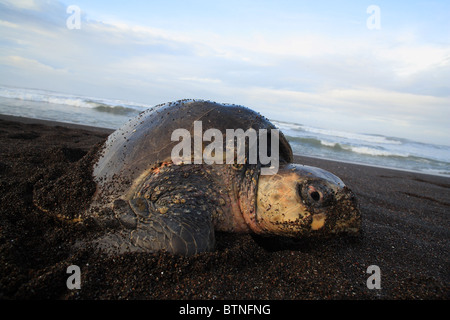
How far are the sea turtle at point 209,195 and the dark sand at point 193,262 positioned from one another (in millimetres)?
199

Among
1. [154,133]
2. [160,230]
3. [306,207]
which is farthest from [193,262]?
[154,133]

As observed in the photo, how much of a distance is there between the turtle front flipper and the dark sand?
3.5 inches

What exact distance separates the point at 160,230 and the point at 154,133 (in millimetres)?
1106

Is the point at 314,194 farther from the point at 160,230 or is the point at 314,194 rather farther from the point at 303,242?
the point at 160,230

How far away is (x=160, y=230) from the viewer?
215 centimetres

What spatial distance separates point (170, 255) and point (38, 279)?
2.75ft

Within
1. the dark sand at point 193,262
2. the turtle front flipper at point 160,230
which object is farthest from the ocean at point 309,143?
the turtle front flipper at point 160,230

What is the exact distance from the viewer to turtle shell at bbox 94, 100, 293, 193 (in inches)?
105

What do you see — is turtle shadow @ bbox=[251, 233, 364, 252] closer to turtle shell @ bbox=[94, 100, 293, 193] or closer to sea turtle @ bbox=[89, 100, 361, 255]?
sea turtle @ bbox=[89, 100, 361, 255]

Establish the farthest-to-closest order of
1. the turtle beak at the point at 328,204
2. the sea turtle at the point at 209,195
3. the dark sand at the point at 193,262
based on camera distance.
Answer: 1. the turtle beak at the point at 328,204
2. the sea turtle at the point at 209,195
3. the dark sand at the point at 193,262

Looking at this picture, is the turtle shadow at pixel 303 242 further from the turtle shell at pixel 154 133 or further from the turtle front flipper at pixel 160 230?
the turtle shell at pixel 154 133

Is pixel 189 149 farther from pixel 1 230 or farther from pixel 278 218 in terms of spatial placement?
pixel 1 230

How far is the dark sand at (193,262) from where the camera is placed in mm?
1814

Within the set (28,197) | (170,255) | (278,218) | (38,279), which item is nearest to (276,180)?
(278,218)
